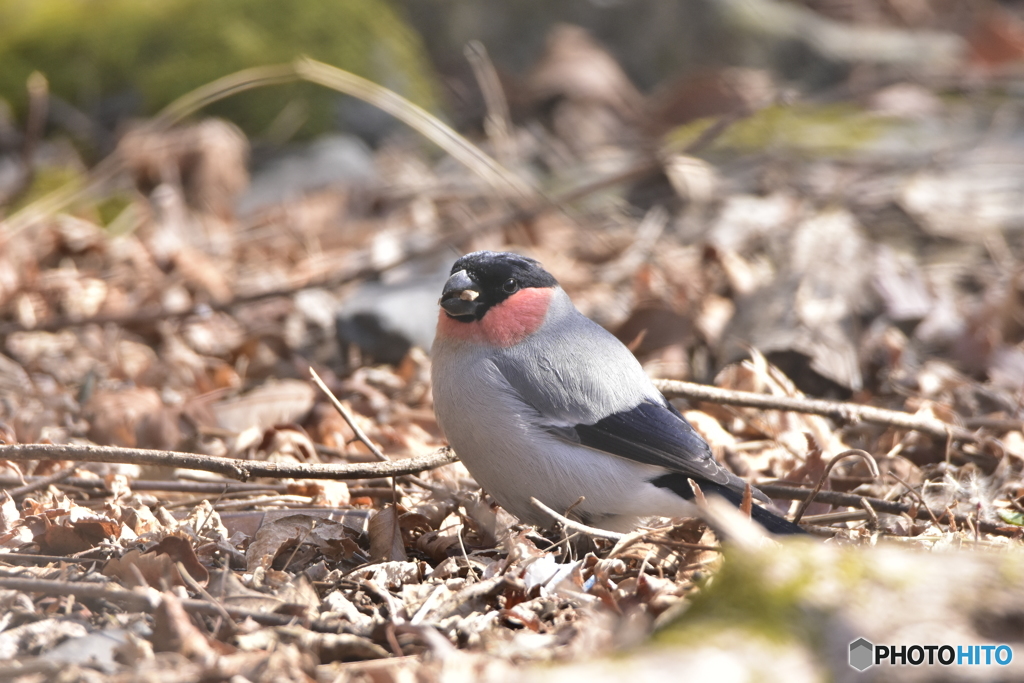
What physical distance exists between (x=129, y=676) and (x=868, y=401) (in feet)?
10.4

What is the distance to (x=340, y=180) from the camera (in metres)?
6.57

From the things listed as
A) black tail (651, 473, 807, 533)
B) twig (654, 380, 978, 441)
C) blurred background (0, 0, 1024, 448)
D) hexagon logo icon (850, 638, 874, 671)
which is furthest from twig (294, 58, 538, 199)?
hexagon logo icon (850, 638, 874, 671)

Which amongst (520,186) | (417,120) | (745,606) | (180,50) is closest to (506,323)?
(745,606)

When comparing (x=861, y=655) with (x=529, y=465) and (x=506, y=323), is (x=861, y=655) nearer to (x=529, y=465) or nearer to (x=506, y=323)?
(x=529, y=465)

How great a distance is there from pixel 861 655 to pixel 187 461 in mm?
1730

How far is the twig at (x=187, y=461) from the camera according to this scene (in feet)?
7.97

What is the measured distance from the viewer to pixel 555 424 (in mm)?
2791

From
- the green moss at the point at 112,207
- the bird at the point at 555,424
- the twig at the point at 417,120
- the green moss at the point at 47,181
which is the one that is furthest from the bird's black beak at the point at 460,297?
the green moss at the point at 112,207

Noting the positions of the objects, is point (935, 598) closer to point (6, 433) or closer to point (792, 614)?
point (792, 614)

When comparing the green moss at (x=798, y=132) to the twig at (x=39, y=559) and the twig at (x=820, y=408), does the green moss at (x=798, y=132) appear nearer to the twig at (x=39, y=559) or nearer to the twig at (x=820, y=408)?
the twig at (x=820, y=408)

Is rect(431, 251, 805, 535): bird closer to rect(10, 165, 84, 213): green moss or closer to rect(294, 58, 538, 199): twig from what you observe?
rect(294, 58, 538, 199): twig

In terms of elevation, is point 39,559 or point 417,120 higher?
point 417,120

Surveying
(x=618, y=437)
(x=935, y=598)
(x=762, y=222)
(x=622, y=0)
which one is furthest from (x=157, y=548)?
(x=622, y=0)

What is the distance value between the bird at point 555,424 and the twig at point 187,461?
0.32m
